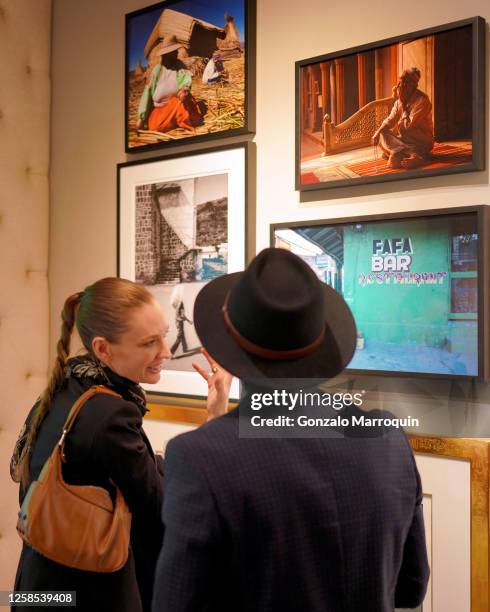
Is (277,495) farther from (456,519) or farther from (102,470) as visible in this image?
(456,519)

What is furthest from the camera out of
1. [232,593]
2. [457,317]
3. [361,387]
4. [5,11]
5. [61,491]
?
[5,11]

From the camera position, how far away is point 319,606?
943 millimetres

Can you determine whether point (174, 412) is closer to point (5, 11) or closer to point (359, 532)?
point (359, 532)

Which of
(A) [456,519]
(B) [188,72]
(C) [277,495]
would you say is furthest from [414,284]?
(B) [188,72]

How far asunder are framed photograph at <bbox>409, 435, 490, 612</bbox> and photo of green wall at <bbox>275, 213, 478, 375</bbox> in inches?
8.2

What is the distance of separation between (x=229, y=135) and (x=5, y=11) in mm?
1125

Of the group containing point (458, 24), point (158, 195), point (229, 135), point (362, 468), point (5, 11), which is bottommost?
point (362, 468)

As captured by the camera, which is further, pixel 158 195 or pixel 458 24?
pixel 158 195

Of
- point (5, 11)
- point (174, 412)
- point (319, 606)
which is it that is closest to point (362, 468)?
point (319, 606)

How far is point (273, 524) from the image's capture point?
92cm

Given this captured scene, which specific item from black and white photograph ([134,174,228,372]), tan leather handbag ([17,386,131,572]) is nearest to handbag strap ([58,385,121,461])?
tan leather handbag ([17,386,131,572])

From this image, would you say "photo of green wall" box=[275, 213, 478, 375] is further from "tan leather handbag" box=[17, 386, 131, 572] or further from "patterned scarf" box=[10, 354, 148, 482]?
"tan leather handbag" box=[17, 386, 131, 572]

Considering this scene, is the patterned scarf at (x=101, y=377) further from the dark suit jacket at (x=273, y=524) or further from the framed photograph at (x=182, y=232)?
the dark suit jacket at (x=273, y=524)

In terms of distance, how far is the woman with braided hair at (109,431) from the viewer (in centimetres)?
146
